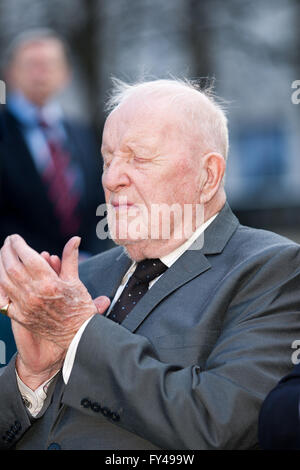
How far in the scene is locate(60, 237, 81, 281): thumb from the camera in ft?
7.79

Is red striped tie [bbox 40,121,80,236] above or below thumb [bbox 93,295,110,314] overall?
below

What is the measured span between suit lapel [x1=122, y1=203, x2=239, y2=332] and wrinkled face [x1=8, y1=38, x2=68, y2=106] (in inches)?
95.4

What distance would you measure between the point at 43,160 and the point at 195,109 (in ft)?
7.05

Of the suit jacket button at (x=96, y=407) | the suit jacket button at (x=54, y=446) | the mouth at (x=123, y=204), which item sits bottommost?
the suit jacket button at (x=54, y=446)

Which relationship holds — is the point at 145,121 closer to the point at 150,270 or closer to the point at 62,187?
the point at 150,270

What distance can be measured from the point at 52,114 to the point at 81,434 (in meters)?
2.82

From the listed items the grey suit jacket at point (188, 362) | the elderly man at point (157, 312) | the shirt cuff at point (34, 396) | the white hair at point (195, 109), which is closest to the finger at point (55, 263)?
the elderly man at point (157, 312)

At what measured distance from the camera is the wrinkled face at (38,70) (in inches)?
191

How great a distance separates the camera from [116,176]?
2.69m

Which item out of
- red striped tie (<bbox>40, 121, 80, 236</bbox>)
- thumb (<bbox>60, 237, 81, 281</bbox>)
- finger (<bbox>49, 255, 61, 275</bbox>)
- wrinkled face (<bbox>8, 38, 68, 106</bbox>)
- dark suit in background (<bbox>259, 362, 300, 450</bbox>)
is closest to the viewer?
dark suit in background (<bbox>259, 362, 300, 450</bbox>)

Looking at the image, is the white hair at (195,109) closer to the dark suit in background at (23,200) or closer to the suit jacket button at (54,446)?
the suit jacket button at (54,446)

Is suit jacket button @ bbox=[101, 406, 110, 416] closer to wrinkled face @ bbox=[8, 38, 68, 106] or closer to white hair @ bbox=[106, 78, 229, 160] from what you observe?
white hair @ bbox=[106, 78, 229, 160]

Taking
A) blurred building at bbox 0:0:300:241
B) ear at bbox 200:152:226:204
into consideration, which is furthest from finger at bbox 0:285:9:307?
blurred building at bbox 0:0:300:241

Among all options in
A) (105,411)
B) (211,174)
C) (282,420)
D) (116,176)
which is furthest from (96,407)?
(211,174)
